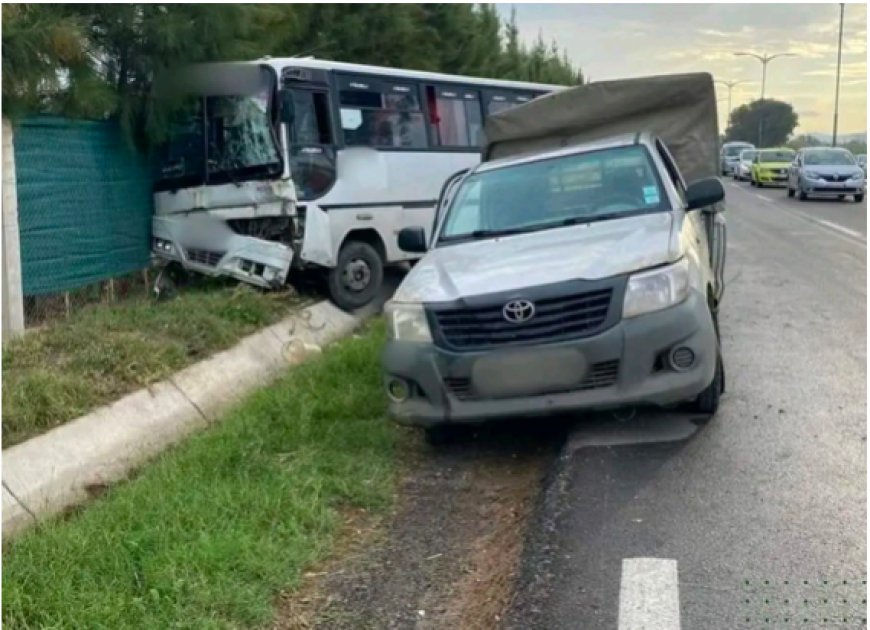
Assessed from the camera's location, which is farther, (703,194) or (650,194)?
(650,194)

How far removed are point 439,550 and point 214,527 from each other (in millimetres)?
1040

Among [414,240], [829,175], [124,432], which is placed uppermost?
[414,240]

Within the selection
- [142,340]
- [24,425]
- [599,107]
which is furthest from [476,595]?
[599,107]

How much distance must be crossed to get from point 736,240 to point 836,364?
1017cm

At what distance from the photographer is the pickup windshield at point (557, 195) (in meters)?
6.32

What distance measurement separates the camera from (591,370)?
506 centimetres

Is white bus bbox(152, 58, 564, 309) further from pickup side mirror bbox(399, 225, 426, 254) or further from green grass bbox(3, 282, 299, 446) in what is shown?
pickup side mirror bbox(399, 225, 426, 254)

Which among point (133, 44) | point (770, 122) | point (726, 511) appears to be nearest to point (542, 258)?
point (726, 511)

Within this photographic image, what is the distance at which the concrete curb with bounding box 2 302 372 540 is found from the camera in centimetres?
495

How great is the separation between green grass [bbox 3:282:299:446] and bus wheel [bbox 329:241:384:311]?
4.53 feet

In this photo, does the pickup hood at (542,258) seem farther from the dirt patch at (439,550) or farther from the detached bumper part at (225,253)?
the detached bumper part at (225,253)

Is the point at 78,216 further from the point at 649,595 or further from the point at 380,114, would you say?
the point at 649,595

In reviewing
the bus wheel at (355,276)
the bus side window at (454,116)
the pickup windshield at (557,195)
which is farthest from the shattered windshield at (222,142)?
the pickup windshield at (557,195)

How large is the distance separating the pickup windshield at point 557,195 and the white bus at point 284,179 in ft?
11.7
